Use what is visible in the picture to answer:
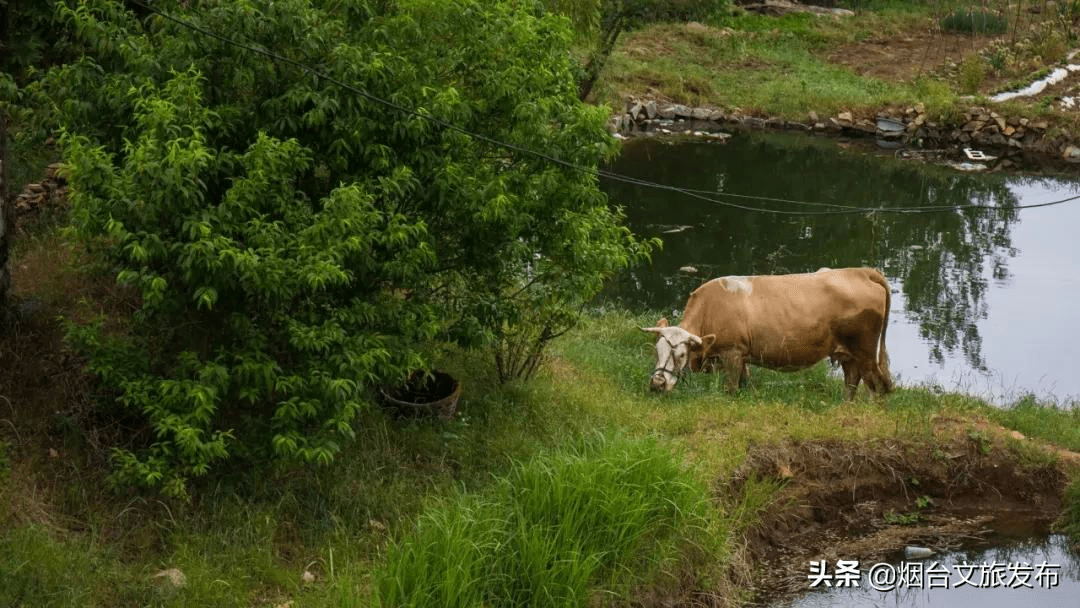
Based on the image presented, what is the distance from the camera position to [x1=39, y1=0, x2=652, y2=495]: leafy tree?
7273 mm

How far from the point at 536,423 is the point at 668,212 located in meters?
12.9

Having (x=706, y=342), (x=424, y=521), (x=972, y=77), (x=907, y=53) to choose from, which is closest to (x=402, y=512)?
(x=424, y=521)

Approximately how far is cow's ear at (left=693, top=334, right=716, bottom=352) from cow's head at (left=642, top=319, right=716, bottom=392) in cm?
24

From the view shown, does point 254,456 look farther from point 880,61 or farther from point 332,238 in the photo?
point 880,61

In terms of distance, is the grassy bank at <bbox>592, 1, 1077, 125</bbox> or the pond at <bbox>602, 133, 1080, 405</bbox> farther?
the grassy bank at <bbox>592, 1, 1077, 125</bbox>

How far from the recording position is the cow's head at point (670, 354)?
Answer: 37.5ft

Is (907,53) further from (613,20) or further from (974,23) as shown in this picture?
(613,20)

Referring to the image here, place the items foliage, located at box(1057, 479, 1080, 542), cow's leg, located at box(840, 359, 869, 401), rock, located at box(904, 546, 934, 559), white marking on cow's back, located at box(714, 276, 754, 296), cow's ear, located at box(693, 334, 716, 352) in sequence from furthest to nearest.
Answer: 1. cow's leg, located at box(840, 359, 869, 401)
2. white marking on cow's back, located at box(714, 276, 754, 296)
3. cow's ear, located at box(693, 334, 716, 352)
4. foliage, located at box(1057, 479, 1080, 542)
5. rock, located at box(904, 546, 934, 559)

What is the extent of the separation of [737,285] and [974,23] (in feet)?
85.9

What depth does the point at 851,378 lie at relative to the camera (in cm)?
1251

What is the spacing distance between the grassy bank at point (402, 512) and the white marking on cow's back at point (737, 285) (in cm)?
223

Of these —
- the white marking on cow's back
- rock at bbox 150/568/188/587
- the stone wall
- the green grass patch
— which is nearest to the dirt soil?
the green grass patch

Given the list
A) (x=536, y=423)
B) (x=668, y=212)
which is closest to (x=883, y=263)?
(x=668, y=212)

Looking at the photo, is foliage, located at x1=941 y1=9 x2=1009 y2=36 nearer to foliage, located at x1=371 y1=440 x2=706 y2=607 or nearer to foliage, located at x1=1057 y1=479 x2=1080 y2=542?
foliage, located at x1=1057 y1=479 x2=1080 y2=542
